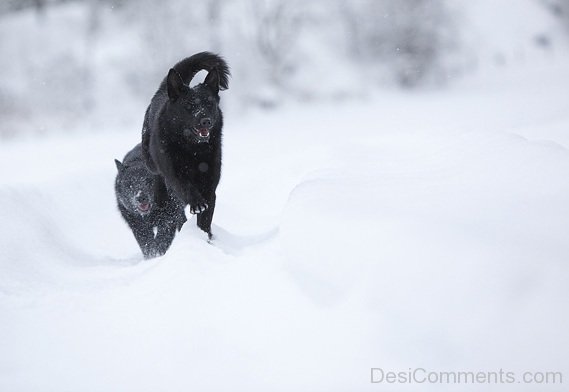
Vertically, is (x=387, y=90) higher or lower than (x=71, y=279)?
lower

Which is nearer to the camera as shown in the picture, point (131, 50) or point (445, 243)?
point (445, 243)

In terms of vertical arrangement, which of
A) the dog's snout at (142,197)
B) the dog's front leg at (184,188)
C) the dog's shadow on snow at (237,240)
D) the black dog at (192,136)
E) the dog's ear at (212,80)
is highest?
the dog's ear at (212,80)

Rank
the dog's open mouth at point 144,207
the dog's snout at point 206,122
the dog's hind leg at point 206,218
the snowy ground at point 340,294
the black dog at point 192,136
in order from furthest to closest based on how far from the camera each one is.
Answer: the dog's open mouth at point 144,207, the dog's hind leg at point 206,218, the black dog at point 192,136, the dog's snout at point 206,122, the snowy ground at point 340,294

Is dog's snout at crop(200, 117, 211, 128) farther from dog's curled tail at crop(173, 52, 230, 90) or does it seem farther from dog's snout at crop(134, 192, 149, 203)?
dog's snout at crop(134, 192, 149, 203)

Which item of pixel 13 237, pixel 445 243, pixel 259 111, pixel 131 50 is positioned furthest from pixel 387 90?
pixel 445 243

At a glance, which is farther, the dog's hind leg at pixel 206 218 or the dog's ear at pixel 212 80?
the dog's hind leg at pixel 206 218

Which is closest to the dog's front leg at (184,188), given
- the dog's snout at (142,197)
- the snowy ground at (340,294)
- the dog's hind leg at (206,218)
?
the dog's hind leg at (206,218)

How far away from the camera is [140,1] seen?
28812 mm

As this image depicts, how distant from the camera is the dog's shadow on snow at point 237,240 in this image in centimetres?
484

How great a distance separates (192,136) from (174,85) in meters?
0.49

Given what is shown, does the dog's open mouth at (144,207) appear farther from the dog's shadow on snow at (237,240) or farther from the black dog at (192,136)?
the dog's shadow on snow at (237,240)

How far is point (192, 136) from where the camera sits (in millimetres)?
5000

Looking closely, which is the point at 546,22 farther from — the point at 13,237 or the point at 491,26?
the point at 13,237

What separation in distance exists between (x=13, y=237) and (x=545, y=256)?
5.09 m
